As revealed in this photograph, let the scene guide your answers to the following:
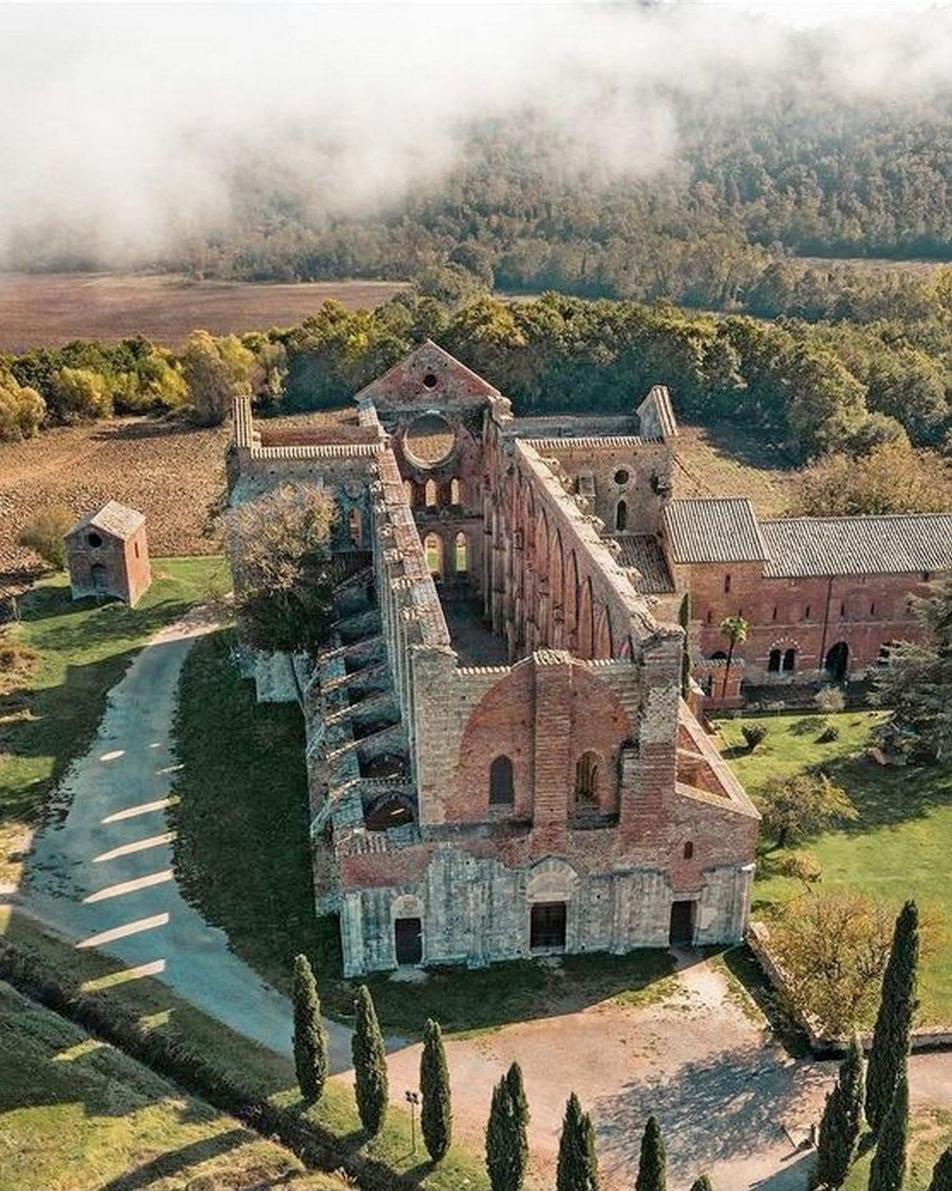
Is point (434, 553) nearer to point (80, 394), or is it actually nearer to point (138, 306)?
point (80, 394)

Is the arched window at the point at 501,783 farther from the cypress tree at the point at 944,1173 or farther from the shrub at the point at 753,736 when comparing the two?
the shrub at the point at 753,736

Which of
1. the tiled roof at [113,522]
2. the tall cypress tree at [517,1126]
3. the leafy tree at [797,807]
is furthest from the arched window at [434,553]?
the tall cypress tree at [517,1126]

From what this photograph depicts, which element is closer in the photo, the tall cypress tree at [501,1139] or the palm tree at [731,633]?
the tall cypress tree at [501,1139]

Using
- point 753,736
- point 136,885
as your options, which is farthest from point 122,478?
point 753,736

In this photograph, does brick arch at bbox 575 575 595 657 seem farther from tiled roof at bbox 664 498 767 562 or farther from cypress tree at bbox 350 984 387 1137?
cypress tree at bbox 350 984 387 1137

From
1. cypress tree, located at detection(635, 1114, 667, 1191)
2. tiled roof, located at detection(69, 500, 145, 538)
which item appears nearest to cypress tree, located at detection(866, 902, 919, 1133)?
cypress tree, located at detection(635, 1114, 667, 1191)

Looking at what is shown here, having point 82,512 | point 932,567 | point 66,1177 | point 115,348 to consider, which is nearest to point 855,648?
point 932,567

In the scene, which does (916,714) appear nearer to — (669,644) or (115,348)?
(669,644)
